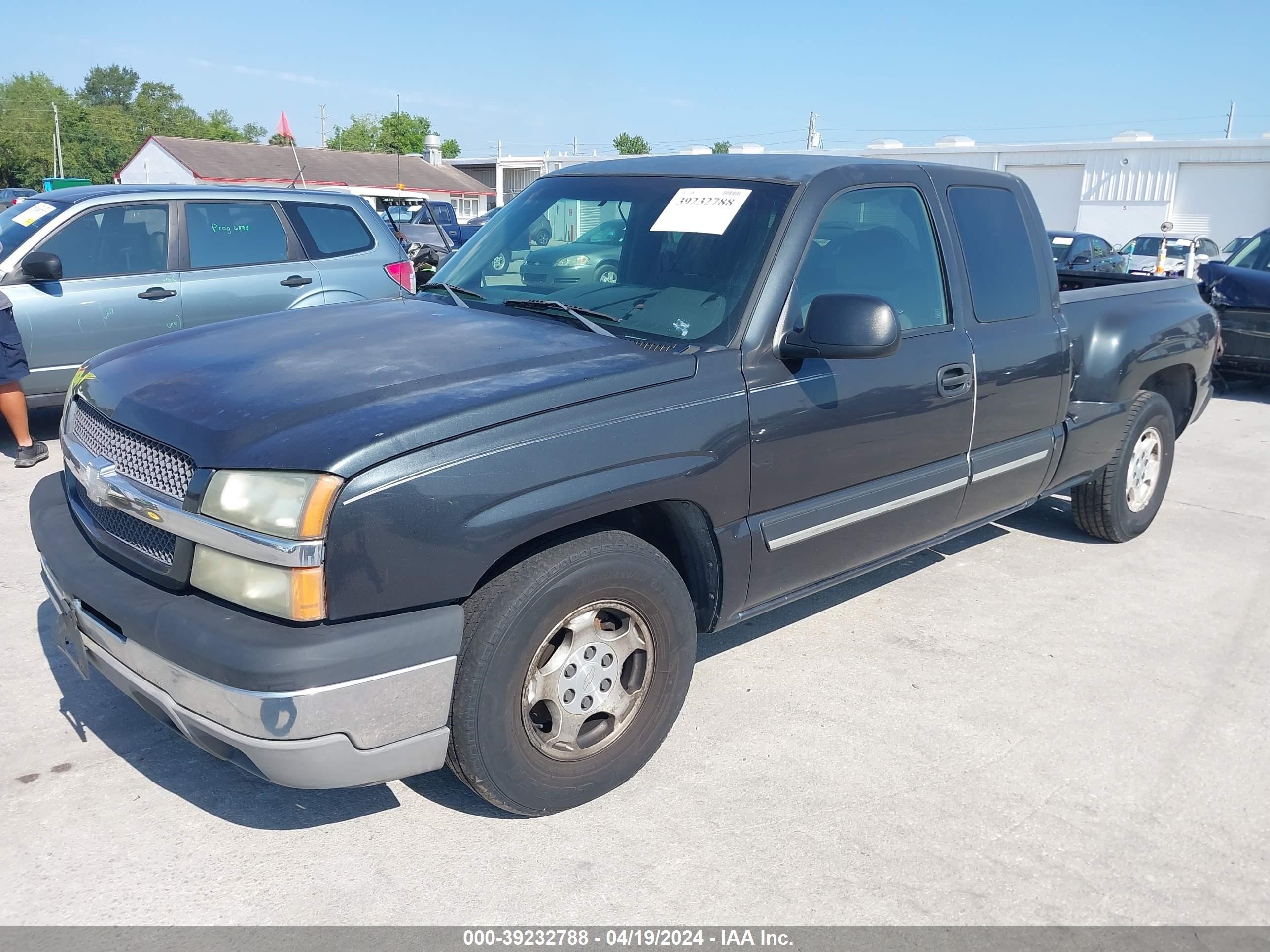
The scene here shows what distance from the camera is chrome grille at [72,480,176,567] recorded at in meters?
2.62

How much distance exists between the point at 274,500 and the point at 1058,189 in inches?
1679

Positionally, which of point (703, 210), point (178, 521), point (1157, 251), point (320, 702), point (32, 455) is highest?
point (1157, 251)

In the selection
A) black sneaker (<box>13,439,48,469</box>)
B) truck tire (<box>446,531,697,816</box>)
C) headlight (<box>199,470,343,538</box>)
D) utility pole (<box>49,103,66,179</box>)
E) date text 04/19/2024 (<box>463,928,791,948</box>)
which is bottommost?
date text 04/19/2024 (<box>463,928,791,948</box>)

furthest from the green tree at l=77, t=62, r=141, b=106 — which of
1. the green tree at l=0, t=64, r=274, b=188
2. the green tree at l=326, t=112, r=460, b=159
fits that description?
the green tree at l=326, t=112, r=460, b=159

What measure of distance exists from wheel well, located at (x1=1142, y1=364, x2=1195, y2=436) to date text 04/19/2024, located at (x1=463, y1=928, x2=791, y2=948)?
4241mm

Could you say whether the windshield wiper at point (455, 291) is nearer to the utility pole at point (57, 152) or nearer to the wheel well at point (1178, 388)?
the wheel well at point (1178, 388)

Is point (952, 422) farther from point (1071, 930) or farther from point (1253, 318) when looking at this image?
point (1253, 318)

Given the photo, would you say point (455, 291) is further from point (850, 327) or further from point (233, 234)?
point (233, 234)

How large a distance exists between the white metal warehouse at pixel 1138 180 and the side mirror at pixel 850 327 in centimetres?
3476

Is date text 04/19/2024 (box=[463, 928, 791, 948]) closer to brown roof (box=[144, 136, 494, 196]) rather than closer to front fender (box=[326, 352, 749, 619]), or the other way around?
front fender (box=[326, 352, 749, 619])

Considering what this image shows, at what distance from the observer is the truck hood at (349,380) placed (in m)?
2.46

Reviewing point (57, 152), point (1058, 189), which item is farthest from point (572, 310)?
point (57, 152)

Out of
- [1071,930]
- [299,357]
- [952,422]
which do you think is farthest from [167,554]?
[952,422]

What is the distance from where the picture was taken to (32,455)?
6512mm
